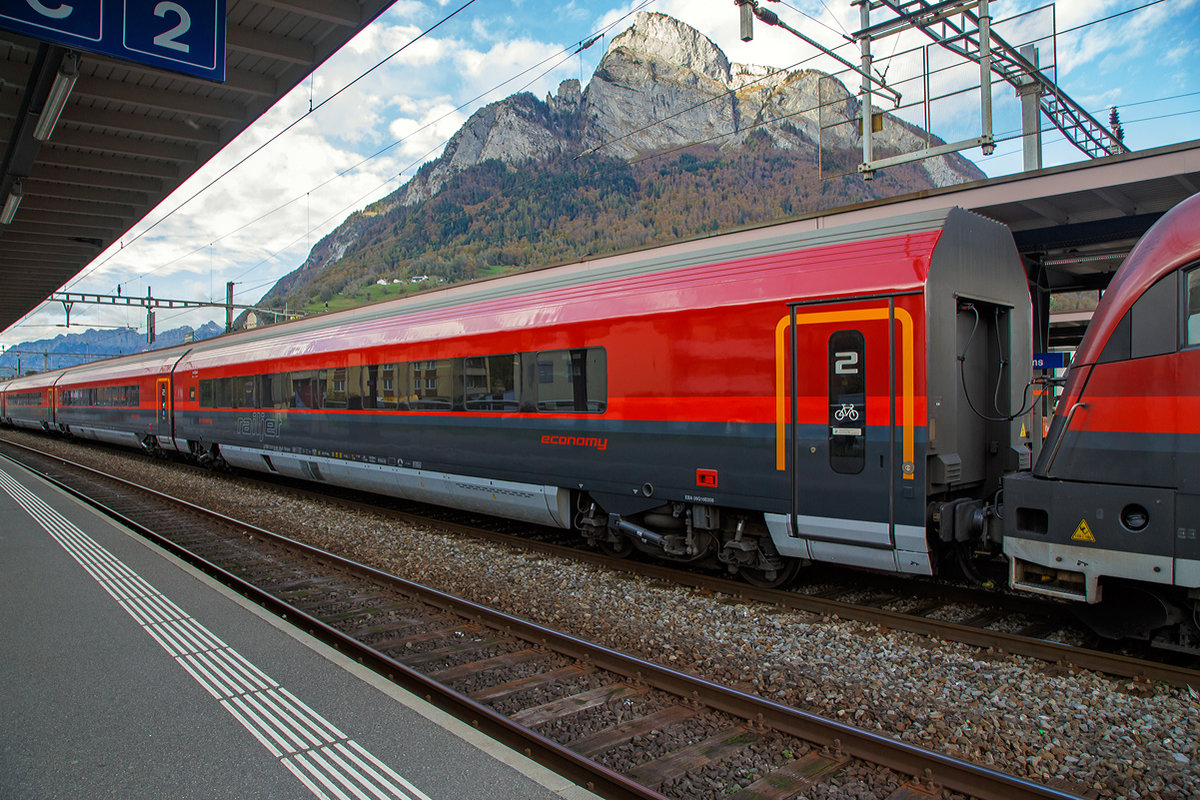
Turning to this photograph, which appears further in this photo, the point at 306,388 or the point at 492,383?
the point at 306,388

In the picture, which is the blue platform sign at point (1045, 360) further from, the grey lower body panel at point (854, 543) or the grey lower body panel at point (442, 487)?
the grey lower body panel at point (442, 487)

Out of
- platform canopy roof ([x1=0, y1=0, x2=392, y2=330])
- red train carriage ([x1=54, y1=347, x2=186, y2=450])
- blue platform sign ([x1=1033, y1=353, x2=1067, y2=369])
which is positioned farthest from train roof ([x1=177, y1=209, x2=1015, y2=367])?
red train carriage ([x1=54, y1=347, x2=186, y2=450])

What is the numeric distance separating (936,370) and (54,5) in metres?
6.95

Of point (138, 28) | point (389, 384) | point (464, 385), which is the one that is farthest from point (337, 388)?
point (138, 28)

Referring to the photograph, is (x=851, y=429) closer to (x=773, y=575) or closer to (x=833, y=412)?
(x=833, y=412)

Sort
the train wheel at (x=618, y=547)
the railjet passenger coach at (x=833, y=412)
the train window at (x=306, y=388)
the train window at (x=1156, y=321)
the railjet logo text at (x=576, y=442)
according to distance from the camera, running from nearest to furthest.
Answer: the train window at (x=1156, y=321)
the railjet passenger coach at (x=833, y=412)
the railjet logo text at (x=576, y=442)
the train wheel at (x=618, y=547)
the train window at (x=306, y=388)

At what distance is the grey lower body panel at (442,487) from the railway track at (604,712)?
200 centimetres

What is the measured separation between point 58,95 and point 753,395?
736 cm

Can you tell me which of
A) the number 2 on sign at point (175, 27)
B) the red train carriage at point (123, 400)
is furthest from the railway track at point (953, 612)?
the red train carriage at point (123, 400)

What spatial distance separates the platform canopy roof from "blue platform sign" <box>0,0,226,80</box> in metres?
0.09

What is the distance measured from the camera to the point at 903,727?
4133 mm

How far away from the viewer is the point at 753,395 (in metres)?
6.37

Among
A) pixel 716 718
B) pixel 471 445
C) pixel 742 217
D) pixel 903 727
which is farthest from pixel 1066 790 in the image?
pixel 742 217

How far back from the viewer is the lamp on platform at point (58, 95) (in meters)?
6.64
